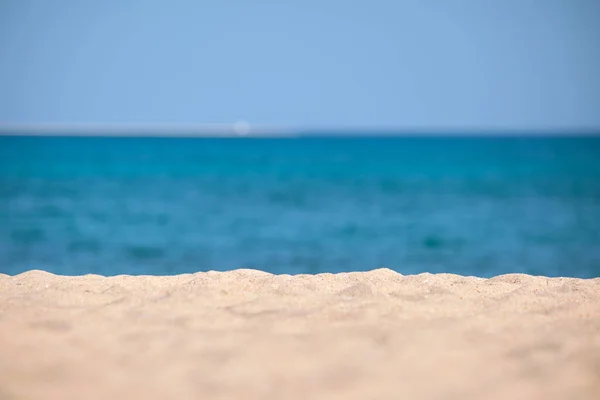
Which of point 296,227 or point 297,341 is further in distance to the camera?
point 296,227

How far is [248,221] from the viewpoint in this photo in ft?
35.6

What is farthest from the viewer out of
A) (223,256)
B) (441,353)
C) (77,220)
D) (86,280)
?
(77,220)

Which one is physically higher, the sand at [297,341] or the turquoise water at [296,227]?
the turquoise water at [296,227]

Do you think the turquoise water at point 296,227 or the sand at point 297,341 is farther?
the turquoise water at point 296,227

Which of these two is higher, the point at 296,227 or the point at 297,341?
the point at 296,227

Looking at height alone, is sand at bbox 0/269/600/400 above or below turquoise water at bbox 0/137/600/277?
below

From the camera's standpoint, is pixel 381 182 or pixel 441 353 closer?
pixel 441 353

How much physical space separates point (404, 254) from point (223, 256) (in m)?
2.48

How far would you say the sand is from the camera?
7.47 feet

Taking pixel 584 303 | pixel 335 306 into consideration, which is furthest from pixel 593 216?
pixel 335 306

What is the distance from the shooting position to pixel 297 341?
103 inches

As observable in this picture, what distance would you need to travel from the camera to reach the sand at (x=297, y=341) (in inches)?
89.7

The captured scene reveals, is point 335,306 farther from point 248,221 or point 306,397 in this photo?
point 248,221

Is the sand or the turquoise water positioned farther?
the turquoise water
